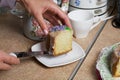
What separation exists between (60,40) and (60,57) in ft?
0.18

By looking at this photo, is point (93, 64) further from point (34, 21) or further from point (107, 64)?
point (34, 21)

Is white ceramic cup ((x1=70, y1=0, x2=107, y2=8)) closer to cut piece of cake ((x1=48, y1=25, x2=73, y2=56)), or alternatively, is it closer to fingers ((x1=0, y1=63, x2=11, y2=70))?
cut piece of cake ((x1=48, y1=25, x2=73, y2=56))

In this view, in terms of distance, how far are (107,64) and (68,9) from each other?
0.32 metres

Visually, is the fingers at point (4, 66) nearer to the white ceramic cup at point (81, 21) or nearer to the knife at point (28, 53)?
the knife at point (28, 53)

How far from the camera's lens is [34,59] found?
74cm

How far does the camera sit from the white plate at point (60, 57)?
0.71 metres

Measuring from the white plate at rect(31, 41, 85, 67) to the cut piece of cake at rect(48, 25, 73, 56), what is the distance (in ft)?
0.06

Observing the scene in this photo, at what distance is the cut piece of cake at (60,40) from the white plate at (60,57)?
0.06 ft

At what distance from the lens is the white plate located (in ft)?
2.32

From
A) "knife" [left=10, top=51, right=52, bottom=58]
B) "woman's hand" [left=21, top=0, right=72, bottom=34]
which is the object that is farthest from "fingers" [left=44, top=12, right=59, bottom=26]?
"knife" [left=10, top=51, right=52, bottom=58]

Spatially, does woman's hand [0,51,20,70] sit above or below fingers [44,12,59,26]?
below

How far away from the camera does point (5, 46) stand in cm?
79

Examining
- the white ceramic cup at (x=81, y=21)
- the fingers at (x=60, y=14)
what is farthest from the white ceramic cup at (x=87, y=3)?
the fingers at (x=60, y=14)

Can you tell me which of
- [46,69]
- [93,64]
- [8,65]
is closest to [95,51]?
[93,64]
